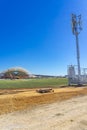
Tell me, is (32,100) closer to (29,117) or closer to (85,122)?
(29,117)

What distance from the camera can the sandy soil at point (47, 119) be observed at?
10969mm

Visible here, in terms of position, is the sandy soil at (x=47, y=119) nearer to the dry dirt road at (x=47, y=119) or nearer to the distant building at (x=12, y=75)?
the dry dirt road at (x=47, y=119)

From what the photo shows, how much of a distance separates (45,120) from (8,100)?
5137 millimetres

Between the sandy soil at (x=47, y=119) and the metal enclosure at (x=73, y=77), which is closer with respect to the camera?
the sandy soil at (x=47, y=119)

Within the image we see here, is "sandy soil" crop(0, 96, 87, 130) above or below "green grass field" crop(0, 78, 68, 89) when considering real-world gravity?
below

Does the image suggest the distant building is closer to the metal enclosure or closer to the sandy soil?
the metal enclosure

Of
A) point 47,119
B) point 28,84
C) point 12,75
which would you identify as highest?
point 12,75

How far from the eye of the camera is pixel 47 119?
12.2 m

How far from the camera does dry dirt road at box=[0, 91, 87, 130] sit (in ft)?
36.0

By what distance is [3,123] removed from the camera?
11.4 m

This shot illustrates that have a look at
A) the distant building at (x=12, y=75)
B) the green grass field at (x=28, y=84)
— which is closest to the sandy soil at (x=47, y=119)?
the green grass field at (x=28, y=84)

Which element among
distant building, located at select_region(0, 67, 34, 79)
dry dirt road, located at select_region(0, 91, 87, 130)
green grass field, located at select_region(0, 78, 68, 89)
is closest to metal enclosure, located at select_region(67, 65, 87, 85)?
green grass field, located at select_region(0, 78, 68, 89)

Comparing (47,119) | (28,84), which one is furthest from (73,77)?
(47,119)

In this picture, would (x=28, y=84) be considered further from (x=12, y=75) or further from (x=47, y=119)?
(x=12, y=75)
